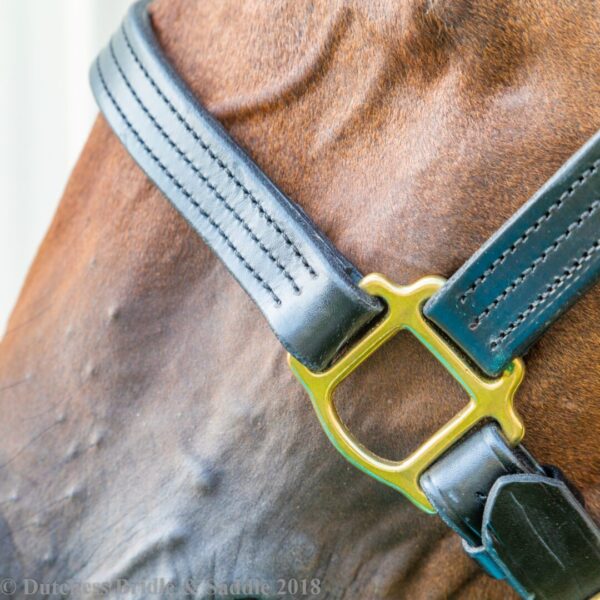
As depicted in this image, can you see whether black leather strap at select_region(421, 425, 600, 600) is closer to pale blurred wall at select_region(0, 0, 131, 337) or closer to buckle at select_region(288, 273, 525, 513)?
buckle at select_region(288, 273, 525, 513)

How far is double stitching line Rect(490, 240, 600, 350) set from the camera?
0.69m

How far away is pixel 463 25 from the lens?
0.74 m

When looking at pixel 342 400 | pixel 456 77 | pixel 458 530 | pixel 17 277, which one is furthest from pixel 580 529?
pixel 17 277

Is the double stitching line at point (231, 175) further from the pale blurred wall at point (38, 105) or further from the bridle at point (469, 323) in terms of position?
the pale blurred wall at point (38, 105)

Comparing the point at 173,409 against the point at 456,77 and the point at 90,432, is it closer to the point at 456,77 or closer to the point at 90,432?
the point at 90,432

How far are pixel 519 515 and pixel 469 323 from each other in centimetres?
17

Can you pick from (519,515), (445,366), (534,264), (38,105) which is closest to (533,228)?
(534,264)

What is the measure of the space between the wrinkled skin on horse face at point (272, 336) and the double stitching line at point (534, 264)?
0.05 meters

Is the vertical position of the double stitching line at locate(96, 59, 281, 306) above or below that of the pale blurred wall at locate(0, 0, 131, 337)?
above

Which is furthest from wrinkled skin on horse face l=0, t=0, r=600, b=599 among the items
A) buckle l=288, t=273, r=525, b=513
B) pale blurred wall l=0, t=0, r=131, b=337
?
pale blurred wall l=0, t=0, r=131, b=337

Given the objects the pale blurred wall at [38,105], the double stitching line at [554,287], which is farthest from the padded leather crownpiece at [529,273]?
the pale blurred wall at [38,105]

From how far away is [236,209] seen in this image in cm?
79

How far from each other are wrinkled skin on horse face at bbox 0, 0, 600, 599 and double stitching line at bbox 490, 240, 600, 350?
40mm

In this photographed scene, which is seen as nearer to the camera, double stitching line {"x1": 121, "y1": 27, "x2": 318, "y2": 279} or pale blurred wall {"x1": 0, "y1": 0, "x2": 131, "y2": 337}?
double stitching line {"x1": 121, "y1": 27, "x2": 318, "y2": 279}
